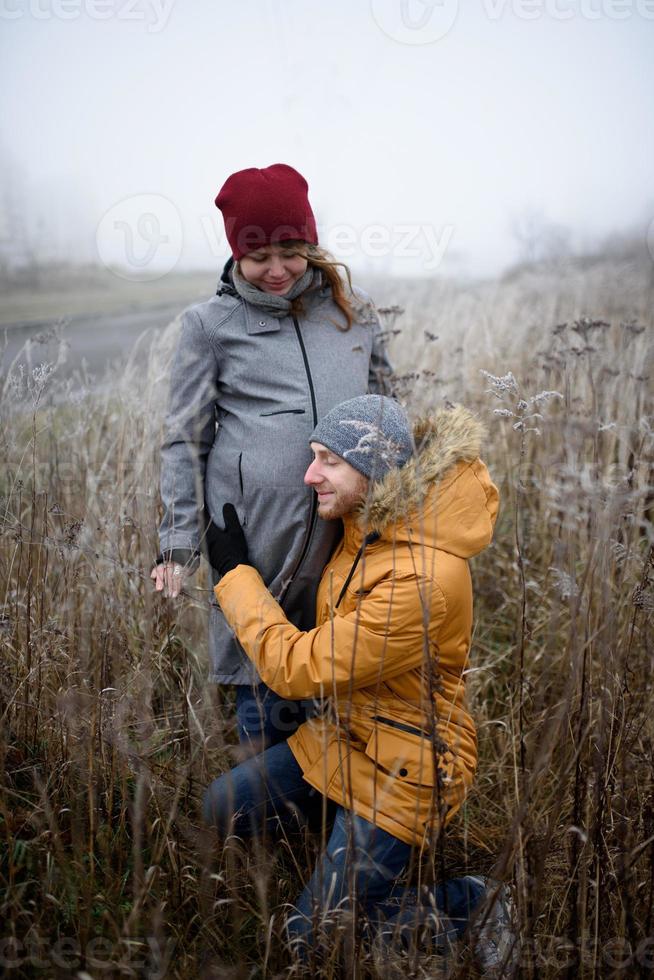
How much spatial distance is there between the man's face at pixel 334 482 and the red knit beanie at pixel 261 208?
63 cm

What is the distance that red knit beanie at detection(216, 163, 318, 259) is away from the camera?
1.88 meters

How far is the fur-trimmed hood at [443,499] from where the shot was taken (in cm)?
163

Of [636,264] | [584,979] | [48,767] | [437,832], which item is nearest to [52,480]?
[48,767]

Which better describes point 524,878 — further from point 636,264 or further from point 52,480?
point 636,264

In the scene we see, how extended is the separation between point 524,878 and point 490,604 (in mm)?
1740

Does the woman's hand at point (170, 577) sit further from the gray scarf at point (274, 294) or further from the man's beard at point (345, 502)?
the gray scarf at point (274, 294)

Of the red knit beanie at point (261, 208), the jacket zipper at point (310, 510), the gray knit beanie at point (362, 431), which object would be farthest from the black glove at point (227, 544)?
the red knit beanie at point (261, 208)

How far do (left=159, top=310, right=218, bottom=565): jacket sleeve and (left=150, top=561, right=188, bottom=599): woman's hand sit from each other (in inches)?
2.5

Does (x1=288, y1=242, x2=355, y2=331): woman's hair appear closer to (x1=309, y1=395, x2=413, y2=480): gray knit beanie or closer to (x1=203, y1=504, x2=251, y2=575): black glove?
(x1=309, y1=395, x2=413, y2=480): gray knit beanie

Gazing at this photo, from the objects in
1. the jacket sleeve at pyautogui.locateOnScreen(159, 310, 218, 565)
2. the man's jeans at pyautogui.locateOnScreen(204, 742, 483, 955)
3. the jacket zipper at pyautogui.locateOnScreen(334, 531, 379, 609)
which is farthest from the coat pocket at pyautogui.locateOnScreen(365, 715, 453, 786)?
the jacket sleeve at pyautogui.locateOnScreen(159, 310, 218, 565)

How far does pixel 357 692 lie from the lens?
1716 mm

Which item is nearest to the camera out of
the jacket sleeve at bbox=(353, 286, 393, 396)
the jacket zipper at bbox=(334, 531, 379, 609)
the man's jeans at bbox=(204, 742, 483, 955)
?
the man's jeans at bbox=(204, 742, 483, 955)

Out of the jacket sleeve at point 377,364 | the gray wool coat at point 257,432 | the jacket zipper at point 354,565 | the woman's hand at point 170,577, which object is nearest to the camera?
the jacket zipper at point 354,565

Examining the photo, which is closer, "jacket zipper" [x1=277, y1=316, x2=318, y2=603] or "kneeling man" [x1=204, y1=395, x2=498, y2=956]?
"kneeling man" [x1=204, y1=395, x2=498, y2=956]
